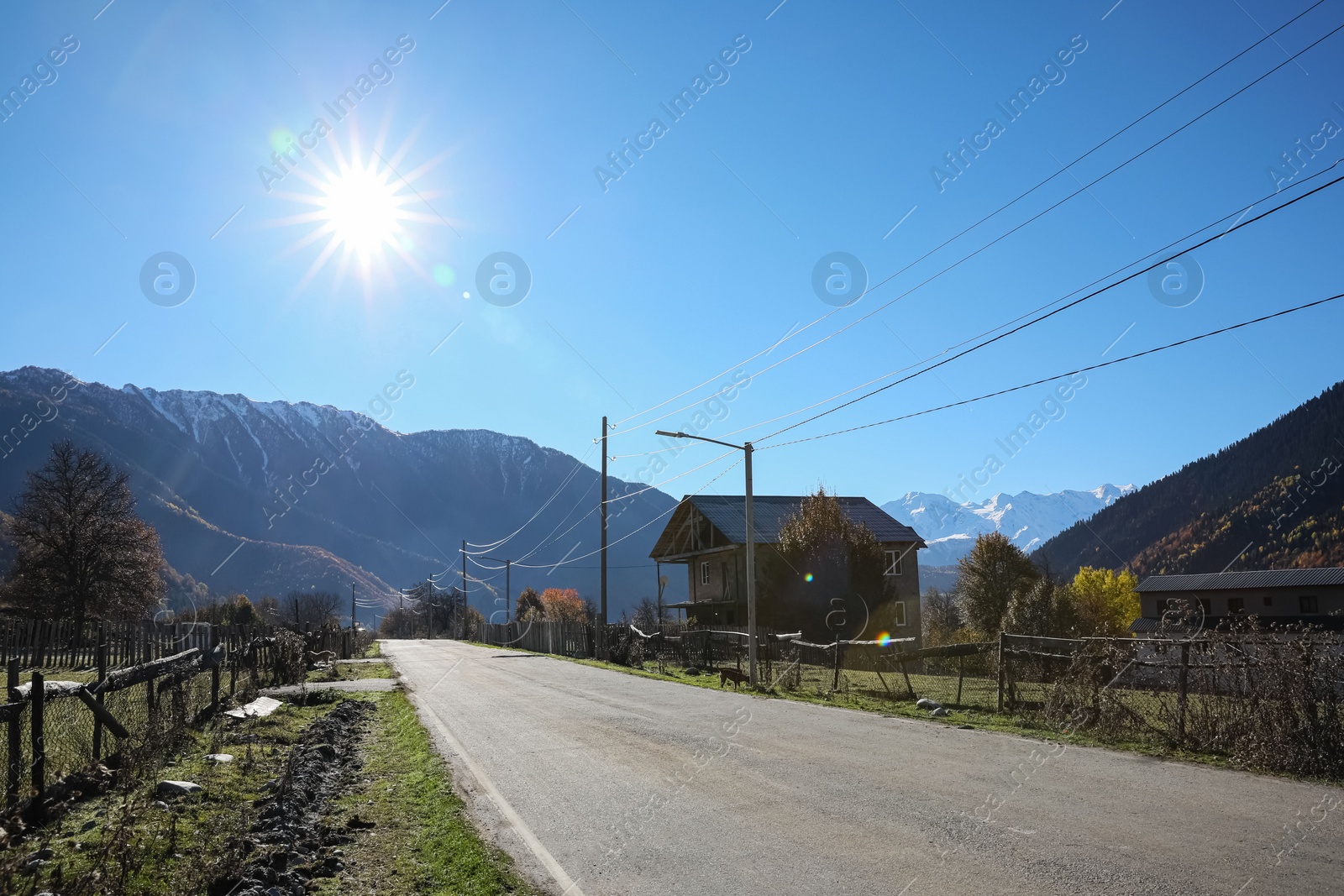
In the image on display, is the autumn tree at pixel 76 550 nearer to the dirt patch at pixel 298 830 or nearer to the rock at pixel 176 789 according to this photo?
the dirt patch at pixel 298 830

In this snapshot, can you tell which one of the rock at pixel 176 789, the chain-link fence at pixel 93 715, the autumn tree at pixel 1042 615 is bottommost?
the autumn tree at pixel 1042 615

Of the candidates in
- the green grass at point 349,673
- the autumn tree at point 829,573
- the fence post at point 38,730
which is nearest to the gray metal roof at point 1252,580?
the autumn tree at point 829,573

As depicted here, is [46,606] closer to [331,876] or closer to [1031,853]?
[331,876]

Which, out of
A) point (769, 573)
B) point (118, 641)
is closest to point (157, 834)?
point (118, 641)

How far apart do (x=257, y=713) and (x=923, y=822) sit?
12977 mm

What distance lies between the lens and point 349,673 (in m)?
31.2

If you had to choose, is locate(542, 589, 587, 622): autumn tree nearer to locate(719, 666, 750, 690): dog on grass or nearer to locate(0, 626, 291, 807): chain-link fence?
locate(719, 666, 750, 690): dog on grass

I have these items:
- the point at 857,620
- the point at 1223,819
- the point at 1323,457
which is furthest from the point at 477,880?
the point at 1323,457

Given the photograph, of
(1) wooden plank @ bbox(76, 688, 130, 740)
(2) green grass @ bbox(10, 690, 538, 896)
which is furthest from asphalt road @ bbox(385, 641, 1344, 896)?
(1) wooden plank @ bbox(76, 688, 130, 740)

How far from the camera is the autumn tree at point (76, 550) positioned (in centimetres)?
4472

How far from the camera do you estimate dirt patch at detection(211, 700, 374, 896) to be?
6211mm

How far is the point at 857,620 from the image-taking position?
42.5 metres

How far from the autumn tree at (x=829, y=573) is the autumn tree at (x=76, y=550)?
118 ft

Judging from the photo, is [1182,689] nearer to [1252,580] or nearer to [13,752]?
[13,752]
